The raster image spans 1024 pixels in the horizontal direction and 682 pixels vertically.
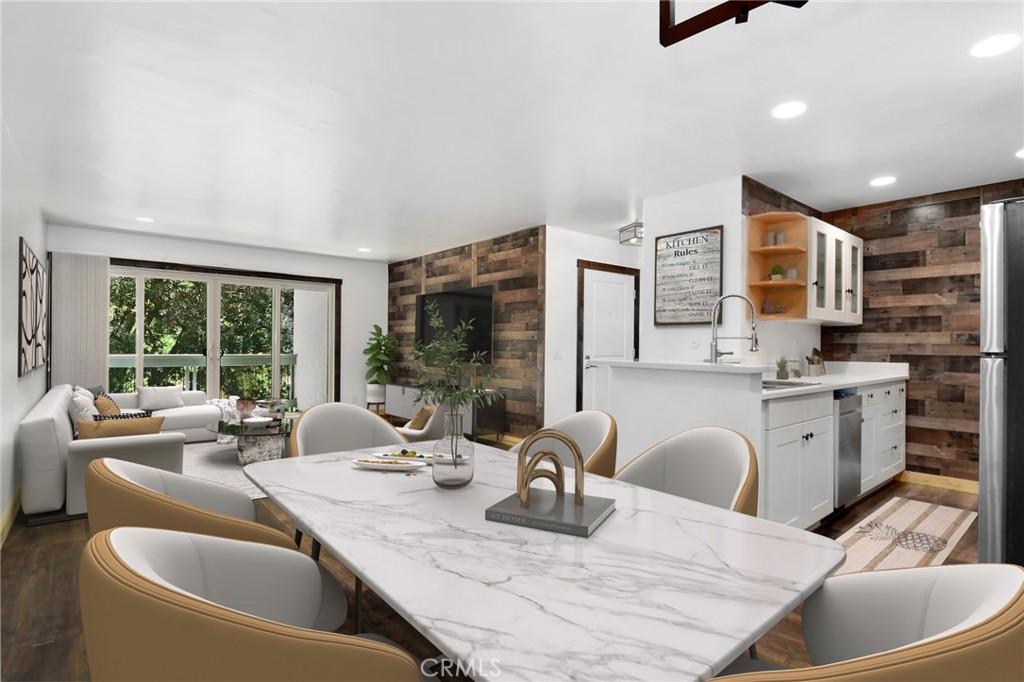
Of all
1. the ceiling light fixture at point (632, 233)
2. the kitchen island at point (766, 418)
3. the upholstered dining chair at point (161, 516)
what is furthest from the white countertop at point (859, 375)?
the upholstered dining chair at point (161, 516)

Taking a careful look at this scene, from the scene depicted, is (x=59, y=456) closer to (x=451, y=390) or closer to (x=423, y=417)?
(x=423, y=417)

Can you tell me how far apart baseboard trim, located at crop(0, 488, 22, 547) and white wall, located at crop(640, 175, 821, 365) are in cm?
442

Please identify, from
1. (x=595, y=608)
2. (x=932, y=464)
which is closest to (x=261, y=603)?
(x=595, y=608)

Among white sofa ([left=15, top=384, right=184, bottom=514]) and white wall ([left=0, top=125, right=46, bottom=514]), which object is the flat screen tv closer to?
white sofa ([left=15, top=384, right=184, bottom=514])

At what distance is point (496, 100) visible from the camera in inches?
110

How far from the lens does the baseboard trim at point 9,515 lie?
9.92 feet

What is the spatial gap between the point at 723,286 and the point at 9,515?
4970 mm

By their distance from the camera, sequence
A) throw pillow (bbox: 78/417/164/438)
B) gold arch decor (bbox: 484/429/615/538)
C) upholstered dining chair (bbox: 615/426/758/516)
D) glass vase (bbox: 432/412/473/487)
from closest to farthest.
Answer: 1. gold arch decor (bbox: 484/429/615/538)
2. glass vase (bbox: 432/412/473/487)
3. upholstered dining chair (bbox: 615/426/758/516)
4. throw pillow (bbox: 78/417/164/438)

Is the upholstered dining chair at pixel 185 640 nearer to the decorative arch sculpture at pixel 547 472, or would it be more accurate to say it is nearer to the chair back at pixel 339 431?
the decorative arch sculpture at pixel 547 472

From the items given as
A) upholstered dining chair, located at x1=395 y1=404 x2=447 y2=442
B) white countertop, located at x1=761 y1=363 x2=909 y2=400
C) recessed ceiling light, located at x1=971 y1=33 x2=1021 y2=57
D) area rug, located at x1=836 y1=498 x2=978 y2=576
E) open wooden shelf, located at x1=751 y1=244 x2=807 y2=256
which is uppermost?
recessed ceiling light, located at x1=971 y1=33 x2=1021 y2=57

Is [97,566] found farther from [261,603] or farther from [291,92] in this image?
[291,92]

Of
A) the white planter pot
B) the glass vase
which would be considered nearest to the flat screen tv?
the white planter pot

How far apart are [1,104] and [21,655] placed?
2689 mm

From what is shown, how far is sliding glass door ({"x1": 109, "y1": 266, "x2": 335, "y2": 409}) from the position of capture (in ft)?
21.0
